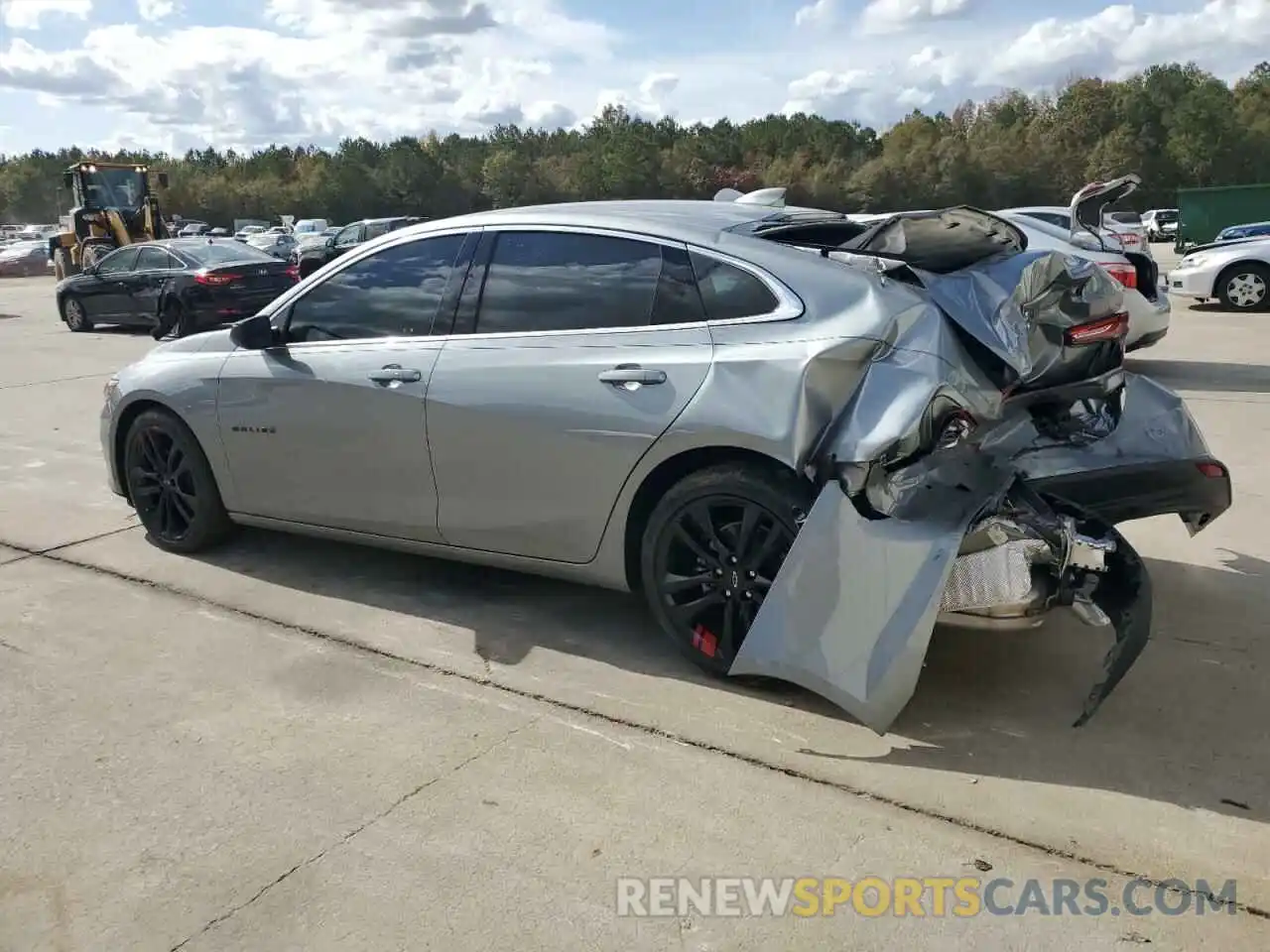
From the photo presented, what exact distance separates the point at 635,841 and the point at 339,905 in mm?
806

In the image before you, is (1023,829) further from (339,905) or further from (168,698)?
(168,698)

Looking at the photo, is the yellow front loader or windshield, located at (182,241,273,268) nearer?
windshield, located at (182,241,273,268)

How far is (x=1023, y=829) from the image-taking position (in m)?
3.09

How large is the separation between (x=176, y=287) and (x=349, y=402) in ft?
40.3

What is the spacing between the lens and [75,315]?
1812 cm

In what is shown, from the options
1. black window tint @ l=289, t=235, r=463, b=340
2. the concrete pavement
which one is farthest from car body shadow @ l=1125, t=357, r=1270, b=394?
black window tint @ l=289, t=235, r=463, b=340

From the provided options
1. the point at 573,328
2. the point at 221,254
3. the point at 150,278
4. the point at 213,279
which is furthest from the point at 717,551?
the point at 150,278

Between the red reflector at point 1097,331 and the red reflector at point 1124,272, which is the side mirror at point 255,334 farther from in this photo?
the red reflector at point 1124,272

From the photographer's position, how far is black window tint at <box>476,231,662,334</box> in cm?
416

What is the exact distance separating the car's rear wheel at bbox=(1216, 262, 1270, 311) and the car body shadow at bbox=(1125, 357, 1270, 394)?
4.82 meters

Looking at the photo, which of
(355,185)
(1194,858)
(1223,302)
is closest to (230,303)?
(1223,302)

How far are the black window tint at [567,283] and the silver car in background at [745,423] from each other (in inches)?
0.5

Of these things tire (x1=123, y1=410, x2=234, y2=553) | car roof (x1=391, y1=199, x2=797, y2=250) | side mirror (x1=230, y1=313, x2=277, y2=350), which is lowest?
tire (x1=123, y1=410, x2=234, y2=553)

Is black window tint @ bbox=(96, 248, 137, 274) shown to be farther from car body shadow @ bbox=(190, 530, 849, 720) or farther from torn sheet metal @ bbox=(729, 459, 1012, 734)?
torn sheet metal @ bbox=(729, 459, 1012, 734)
